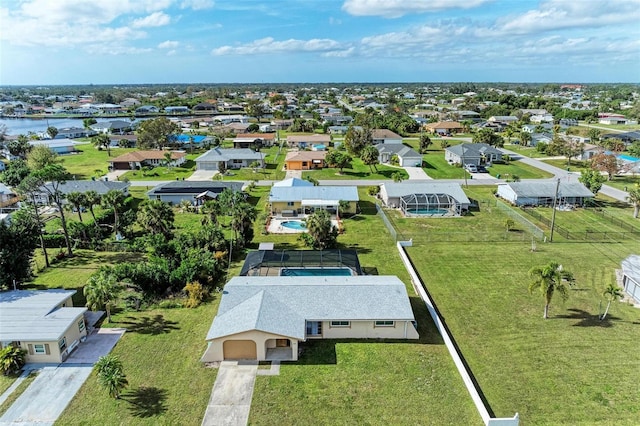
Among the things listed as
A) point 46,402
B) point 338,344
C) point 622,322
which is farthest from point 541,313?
point 46,402

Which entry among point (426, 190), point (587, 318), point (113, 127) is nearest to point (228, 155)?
point (426, 190)

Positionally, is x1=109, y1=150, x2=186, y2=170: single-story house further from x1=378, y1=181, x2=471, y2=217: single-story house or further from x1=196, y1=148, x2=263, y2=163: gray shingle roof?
x1=378, y1=181, x2=471, y2=217: single-story house

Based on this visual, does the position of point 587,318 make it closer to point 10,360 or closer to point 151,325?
point 151,325

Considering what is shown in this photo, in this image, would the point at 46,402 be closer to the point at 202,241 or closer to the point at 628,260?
the point at 202,241

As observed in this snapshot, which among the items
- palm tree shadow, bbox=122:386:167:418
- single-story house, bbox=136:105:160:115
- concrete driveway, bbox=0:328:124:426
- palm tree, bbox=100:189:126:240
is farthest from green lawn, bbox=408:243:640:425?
single-story house, bbox=136:105:160:115

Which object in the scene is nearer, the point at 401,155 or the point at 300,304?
the point at 300,304

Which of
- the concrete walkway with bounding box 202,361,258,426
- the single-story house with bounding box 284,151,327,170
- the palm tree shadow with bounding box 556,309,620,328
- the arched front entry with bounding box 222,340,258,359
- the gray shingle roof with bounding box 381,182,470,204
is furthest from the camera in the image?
the single-story house with bounding box 284,151,327,170

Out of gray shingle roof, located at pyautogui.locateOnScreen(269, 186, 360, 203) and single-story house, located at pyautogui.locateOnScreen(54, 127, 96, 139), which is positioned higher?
single-story house, located at pyautogui.locateOnScreen(54, 127, 96, 139)
